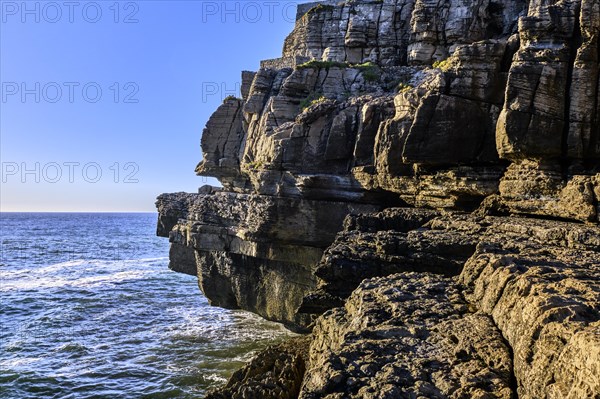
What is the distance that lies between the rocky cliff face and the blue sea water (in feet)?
9.64

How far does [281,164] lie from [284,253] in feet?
15.5

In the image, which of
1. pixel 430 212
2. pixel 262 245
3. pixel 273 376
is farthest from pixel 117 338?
pixel 430 212

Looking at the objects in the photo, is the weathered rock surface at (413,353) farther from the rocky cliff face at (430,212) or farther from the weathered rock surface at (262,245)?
the weathered rock surface at (262,245)

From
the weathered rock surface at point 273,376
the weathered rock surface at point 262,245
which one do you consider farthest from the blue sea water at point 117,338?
the weathered rock surface at point 273,376

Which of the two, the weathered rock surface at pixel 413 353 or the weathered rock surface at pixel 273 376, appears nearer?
the weathered rock surface at pixel 413 353

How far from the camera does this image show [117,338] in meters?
26.3

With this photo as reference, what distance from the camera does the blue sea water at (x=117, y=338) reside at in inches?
781

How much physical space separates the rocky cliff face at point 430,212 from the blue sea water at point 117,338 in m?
2.94

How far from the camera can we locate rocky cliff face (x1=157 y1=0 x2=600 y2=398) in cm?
704

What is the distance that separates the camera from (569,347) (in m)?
5.55

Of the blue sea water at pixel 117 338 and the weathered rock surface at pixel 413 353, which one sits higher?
the weathered rock surface at pixel 413 353

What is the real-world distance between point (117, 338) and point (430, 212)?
63.7ft

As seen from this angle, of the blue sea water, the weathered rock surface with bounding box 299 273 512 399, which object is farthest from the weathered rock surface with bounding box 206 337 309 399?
the blue sea water

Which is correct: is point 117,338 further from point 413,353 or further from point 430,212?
point 413,353
